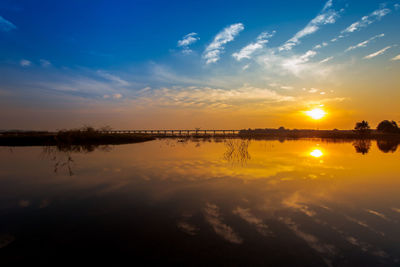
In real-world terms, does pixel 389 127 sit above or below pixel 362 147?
above

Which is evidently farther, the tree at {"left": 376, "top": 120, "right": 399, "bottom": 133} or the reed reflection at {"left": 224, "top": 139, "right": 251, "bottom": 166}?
the tree at {"left": 376, "top": 120, "right": 399, "bottom": 133}

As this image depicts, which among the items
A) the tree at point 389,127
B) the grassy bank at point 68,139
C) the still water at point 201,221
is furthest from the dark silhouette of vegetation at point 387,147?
the tree at point 389,127

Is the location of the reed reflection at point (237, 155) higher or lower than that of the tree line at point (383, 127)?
lower

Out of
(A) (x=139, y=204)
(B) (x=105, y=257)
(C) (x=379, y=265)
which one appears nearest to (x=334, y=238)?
(C) (x=379, y=265)

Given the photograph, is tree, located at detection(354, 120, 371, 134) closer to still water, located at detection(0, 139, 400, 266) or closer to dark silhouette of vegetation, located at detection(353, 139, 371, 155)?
dark silhouette of vegetation, located at detection(353, 139, 371, 155)

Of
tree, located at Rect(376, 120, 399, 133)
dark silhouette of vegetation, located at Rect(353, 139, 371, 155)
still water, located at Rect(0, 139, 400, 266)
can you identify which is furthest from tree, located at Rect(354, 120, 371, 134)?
still water, located at Rect(0, 139, 400, 266)

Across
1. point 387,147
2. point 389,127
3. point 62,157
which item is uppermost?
point 389,127

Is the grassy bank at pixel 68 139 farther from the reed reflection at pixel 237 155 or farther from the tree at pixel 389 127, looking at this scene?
the tree at pixel 389 127

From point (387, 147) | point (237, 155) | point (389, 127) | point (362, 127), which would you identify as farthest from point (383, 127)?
point (237, 155)

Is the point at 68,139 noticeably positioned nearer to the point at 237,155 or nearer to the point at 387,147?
the point at 237,155

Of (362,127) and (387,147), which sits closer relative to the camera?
(387,147)

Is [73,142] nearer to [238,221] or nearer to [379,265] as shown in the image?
[238,221]

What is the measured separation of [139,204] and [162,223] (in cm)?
203

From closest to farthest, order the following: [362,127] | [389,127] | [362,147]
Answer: [362,147], [362,127], [389,127]
